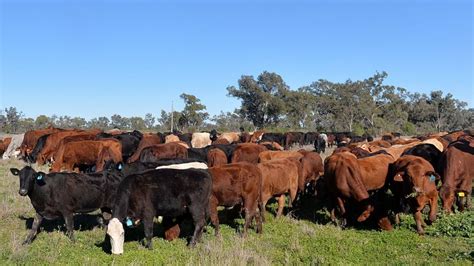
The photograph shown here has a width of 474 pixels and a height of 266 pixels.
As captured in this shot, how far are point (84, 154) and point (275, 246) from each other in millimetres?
10006

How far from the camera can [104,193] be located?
977 centimetres

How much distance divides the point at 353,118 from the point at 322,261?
218 ft

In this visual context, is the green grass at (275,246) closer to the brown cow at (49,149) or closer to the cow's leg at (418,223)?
the cow's leg at (418,223)

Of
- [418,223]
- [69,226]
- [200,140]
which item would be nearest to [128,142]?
[200,140]

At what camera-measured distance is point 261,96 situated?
6600 cm

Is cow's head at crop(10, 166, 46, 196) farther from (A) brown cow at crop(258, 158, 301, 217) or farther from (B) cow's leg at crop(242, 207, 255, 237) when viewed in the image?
Result: (A) brown cow at crop(258, 158, 301, 217)

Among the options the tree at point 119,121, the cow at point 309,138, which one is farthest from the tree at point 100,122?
the cow at point 309,138

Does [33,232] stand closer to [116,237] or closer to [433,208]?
[116,237]

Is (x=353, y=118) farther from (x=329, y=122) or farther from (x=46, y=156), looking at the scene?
(x=46, y=156)

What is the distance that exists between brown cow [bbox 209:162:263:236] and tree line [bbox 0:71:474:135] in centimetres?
5031

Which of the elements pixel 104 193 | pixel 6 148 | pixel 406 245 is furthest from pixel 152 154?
pixel 6 148

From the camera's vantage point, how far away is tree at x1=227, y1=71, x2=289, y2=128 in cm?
6638

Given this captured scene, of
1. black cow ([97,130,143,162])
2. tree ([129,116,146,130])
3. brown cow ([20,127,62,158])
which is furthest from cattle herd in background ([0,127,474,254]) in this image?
tree ([129,116,146,130])

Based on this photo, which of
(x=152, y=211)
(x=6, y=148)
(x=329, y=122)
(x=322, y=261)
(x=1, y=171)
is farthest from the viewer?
(x=329, y=122)
